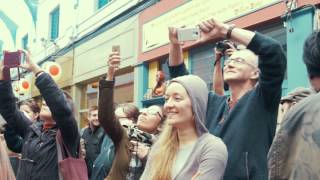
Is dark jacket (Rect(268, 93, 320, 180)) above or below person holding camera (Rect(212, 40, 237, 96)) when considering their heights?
below

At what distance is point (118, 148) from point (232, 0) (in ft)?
15.3

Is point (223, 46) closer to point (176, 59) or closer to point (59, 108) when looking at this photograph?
point (176, 59)

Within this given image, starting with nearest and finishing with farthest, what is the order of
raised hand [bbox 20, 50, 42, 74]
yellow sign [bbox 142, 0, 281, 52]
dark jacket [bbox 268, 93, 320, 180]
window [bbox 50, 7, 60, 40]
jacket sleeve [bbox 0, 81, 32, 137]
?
1. dark jacket [bbox 268, 93, 320, 180]
2. raised hand [bbox 20, 50, 42, 74]
3. jacket sleeve [bbox 0, 81, 32, 137]
4. yellow sign [bbox 142, 0, 281, 52]
5. window [bbox 50, 7, 60, 40]

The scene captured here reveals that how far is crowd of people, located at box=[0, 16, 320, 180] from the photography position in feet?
5.66

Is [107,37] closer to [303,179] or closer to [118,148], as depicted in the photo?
[118,148]

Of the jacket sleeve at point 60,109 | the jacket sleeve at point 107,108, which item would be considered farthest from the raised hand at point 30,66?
the jacket sleeve at point 107,108

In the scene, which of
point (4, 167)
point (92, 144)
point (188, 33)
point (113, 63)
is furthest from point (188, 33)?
Result: point (92, 144)

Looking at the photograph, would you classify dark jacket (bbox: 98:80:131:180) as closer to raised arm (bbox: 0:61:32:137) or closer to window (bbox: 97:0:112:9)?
raised arm (bbox: 0:61:32:137)

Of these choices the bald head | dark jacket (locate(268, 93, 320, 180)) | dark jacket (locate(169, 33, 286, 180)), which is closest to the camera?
dark jacket (locate(268, 93, 320, 180))

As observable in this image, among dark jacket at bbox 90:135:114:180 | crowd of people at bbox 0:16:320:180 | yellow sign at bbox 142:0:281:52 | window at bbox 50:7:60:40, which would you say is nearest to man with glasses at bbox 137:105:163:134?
crowd of people at bbox 0:16:320:180

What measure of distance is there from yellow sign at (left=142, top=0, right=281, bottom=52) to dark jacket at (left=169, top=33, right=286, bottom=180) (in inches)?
135

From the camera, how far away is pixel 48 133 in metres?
3.66

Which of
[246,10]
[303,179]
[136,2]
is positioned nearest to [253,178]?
[303,179]

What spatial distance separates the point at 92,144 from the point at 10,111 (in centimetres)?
162
